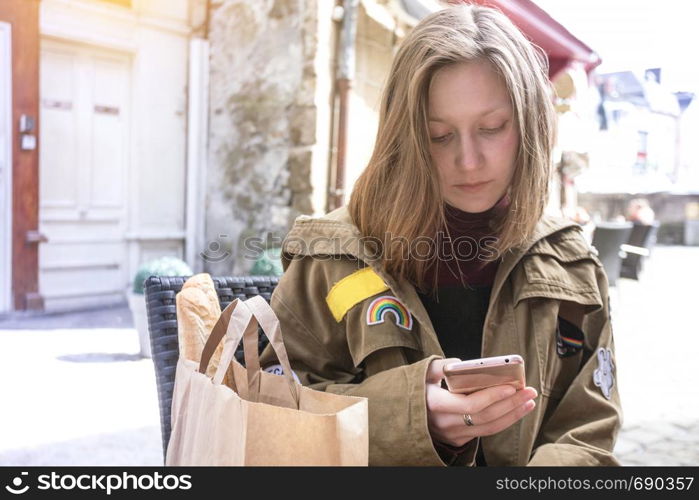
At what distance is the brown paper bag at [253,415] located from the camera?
2.58ft

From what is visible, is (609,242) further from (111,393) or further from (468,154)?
(468,154)

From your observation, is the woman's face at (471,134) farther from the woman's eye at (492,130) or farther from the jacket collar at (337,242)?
the jacket collar at (337,242)

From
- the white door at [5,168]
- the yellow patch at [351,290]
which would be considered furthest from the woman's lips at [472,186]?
the white door at [5,168]

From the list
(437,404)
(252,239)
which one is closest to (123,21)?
(252,239)

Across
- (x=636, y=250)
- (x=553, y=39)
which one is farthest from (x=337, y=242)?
(x=636, y=250)

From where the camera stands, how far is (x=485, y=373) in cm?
89

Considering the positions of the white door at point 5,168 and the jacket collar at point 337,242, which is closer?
the jacket collar at point 337,242

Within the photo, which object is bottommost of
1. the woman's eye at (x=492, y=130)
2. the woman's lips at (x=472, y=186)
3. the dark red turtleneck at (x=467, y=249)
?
the dark red turtleneck at (x=467, y=249)

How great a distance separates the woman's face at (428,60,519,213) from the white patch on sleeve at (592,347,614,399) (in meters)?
0.37

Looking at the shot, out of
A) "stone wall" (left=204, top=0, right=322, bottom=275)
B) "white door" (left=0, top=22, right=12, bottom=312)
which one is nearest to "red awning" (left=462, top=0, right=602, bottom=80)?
"stone wall" (left=204, top=0, right=322, bottom=275)

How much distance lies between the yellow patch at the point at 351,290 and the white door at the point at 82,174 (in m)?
4.88

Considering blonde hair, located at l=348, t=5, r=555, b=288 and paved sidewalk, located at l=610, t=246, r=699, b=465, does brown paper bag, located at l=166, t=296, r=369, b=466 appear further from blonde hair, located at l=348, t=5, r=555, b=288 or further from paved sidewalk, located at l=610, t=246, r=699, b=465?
paved sidewalk, located at l=610, t=246, r=699, b=465

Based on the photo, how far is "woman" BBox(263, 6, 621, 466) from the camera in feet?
3.96

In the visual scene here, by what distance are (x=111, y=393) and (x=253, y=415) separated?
310 cm
